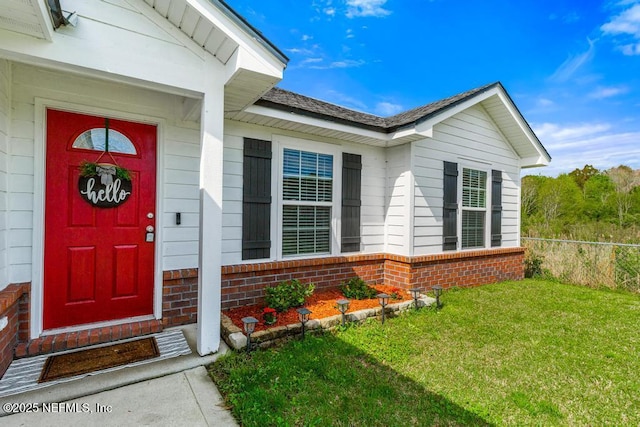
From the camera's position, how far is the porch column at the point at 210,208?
9.04ft

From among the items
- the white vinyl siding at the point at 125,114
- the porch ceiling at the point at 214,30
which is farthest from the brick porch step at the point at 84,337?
the porch ceiling at the point at 214,30

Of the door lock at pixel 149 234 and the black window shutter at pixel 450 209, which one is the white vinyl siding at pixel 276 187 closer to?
the door lock at pixel 149 234

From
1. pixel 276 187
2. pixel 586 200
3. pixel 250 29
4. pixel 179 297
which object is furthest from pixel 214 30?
pixel 586 200

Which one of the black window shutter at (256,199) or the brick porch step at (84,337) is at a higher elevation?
the black window shutter at (256,199)

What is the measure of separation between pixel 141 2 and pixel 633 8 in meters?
8.10

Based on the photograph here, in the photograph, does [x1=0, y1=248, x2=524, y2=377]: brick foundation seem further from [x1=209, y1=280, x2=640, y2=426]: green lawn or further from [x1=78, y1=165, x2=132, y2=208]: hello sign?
[x1=209, y1=280, x2=640, y2=426]: green lawn

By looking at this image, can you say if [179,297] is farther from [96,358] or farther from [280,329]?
[280,329]

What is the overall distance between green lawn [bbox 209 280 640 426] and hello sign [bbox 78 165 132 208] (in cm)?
206

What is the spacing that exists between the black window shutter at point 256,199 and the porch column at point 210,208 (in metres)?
1.12

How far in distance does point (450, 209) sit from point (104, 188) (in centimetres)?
546

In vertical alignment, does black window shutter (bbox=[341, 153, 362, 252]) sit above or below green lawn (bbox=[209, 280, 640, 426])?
above

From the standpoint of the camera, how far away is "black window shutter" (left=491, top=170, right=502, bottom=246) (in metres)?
6.34

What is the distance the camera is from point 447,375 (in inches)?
103

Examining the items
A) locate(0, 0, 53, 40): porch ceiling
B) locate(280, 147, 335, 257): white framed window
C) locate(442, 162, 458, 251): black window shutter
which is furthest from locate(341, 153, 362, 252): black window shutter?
locate(0, 0, 53, 40): porch ceiling
